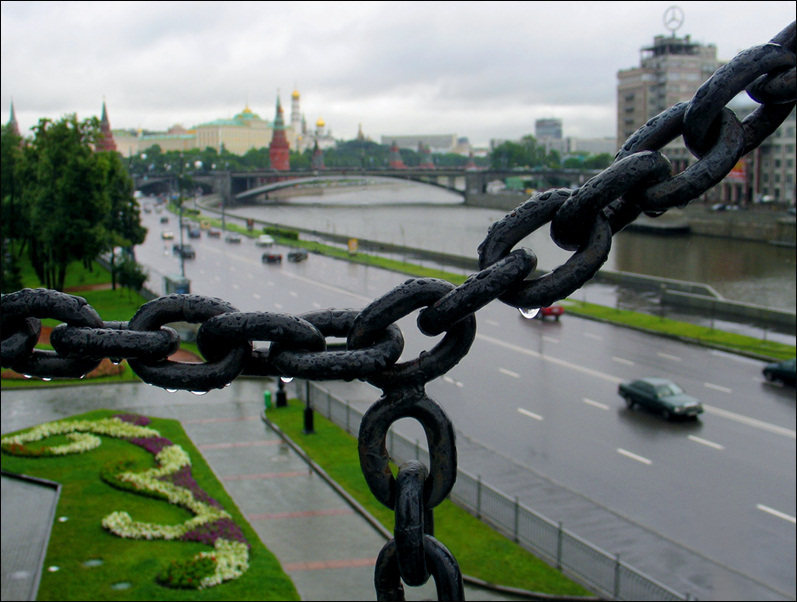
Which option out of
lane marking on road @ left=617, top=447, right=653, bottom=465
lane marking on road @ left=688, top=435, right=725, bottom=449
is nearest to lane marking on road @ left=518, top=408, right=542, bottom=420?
lane marking on road @ left=617, top=447, right=653, bottom=465

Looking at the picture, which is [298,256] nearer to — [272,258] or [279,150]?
[272,258]

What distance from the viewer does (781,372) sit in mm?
17234

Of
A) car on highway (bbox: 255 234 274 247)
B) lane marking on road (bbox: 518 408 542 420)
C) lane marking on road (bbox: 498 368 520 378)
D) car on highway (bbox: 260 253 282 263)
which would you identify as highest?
→ car on highway (bbox: 255 234 274 247)

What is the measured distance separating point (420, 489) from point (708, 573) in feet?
31.0

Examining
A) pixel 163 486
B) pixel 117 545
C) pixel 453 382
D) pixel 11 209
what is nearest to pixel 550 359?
pixel 453 382

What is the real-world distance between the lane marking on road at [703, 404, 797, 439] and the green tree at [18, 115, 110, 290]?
445 inches

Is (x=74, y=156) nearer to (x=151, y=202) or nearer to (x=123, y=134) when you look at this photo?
(x=151, y=202)

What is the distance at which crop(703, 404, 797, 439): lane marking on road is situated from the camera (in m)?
14.6

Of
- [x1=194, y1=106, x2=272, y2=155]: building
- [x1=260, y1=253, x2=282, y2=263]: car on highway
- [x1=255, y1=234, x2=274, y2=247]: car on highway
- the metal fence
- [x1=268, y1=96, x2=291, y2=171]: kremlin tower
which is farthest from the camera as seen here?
[x1=194, y1=106, x2=272, y2=155]: building

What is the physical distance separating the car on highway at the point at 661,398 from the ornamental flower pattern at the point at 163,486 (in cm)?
809

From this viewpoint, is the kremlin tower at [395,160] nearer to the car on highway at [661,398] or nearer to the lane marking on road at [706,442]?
the car on highway at [661,398]

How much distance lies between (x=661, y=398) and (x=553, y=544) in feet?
20.8

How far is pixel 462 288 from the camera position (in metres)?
1.11

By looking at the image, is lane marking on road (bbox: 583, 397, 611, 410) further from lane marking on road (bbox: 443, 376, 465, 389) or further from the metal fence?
the metal fence
